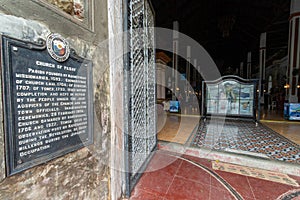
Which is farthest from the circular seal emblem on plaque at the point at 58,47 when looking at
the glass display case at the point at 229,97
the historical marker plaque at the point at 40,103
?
the glass display case at the point at 229,97

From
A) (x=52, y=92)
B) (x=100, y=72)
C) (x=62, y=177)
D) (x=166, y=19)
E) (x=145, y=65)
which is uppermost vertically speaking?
(x=166, y=19)

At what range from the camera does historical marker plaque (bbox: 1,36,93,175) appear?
0.69m

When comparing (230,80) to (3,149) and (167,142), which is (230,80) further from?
(3,149)

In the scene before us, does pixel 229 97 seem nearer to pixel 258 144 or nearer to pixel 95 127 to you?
pixel 258 144

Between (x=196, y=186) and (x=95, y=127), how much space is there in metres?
1.54

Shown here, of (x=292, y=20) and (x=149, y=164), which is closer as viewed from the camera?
(x=149, y=164)

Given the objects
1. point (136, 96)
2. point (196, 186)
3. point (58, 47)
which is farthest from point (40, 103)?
point (196, 186)

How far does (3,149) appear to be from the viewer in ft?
2.19

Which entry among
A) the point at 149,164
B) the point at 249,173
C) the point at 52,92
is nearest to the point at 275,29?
the point at 249,173

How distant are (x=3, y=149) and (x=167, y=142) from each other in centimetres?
283

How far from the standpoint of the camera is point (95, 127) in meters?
1.21

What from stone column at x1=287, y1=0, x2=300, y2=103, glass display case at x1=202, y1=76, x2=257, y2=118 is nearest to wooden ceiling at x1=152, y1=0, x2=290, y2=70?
stone column at x1=287, y1=0, x2=300, y2=103

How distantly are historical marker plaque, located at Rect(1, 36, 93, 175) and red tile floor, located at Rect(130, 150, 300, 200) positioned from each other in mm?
1201

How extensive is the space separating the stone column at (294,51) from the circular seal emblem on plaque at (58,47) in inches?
399
